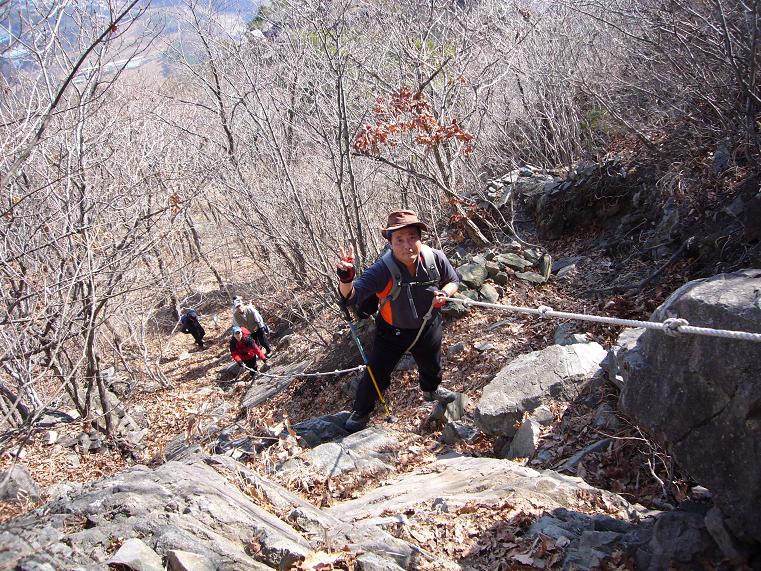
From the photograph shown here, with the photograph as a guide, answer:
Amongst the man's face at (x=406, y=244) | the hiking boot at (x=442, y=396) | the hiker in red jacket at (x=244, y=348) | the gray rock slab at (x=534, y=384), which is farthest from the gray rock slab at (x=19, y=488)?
the hiker in red jacket at (x=244, y=348)

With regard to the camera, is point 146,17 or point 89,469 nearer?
point 146,17

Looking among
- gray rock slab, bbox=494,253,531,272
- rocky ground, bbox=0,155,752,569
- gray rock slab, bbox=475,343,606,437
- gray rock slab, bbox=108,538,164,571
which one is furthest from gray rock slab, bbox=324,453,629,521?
gray rock slab, bbox=494,253,531,272

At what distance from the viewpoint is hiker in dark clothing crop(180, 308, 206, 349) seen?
49.6 ft

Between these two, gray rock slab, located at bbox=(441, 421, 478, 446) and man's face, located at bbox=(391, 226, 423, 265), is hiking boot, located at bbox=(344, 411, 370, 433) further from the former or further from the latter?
man's face, located at bbox=(391, 226, 423, 265)

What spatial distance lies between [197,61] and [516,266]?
11656 mm

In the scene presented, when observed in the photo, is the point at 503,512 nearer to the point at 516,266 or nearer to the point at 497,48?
the point at 516,266

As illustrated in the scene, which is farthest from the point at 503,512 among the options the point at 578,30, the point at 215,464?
the point at 578,30

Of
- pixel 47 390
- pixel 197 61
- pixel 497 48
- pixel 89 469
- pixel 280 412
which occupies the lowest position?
pixel 280 412

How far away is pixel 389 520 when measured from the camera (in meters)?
3.54

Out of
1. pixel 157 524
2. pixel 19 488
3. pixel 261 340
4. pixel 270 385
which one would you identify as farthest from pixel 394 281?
pixel 261 340

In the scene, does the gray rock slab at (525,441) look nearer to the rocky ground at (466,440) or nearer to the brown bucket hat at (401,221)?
the rocky ground at (466,440)

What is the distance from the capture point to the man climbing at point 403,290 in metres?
4.63

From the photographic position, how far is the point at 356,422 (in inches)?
231

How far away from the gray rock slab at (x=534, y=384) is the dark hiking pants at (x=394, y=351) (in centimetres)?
68
